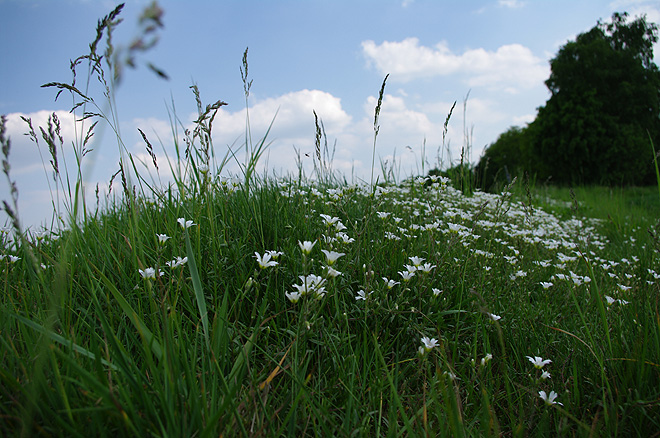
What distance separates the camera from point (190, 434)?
4.21 feet

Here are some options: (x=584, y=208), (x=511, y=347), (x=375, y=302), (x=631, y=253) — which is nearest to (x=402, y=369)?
(x=375, y=302)

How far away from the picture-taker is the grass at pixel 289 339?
4.49 feet

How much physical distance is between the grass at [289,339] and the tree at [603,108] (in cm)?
3440

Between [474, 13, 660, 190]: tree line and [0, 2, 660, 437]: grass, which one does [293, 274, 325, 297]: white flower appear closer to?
[0, 2, 660, 437]: grass

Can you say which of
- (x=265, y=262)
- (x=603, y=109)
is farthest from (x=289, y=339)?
(x=603, y=109)

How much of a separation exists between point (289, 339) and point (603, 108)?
41.0 m

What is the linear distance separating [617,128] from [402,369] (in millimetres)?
37802

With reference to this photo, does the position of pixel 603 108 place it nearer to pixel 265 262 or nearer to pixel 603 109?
pixel 603 109

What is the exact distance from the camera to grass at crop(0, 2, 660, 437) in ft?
4.49

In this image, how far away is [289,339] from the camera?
2023mm

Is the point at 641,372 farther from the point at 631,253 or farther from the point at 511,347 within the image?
the point at 631,253

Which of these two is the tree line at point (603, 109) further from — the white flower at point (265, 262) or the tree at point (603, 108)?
the white flower at point (265, 262)

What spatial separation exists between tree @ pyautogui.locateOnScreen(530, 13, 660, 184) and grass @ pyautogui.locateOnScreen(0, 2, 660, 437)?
34400mm

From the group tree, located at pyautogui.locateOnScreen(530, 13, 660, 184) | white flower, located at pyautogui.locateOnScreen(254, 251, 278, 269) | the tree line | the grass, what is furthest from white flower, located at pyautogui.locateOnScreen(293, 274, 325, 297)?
tree, located at pyautogui.locateOnScreen(530, 13, 660, 184)
